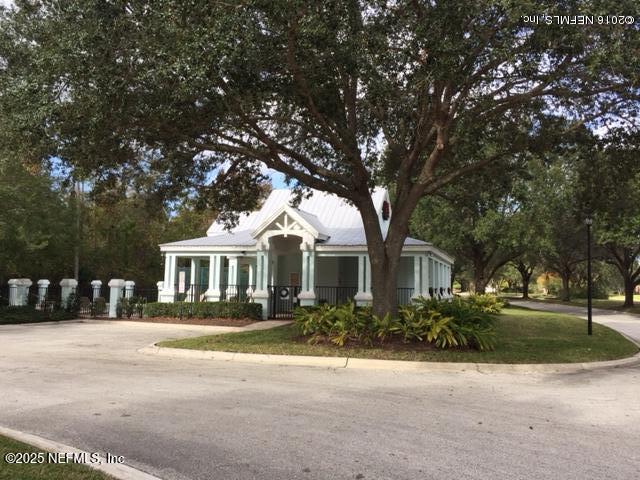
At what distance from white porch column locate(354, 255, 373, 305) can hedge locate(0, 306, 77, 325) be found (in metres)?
12.5

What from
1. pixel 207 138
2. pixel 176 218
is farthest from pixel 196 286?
pixel 176 218

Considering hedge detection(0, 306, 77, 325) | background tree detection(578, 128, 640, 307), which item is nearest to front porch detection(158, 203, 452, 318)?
hedge detection(0, 306, 77, 325)

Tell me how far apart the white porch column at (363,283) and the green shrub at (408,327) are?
25.6 feet

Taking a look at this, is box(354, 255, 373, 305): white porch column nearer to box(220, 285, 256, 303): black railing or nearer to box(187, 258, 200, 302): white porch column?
box(220, 285, 256, 303): black railing

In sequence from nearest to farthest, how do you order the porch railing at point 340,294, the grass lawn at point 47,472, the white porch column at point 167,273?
the grass lawn at point 47,472
the porch railing at point 340,294
the white porch column at point 167,273

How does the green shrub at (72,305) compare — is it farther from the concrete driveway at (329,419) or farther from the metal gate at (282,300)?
the concrete driveway at (329,419)

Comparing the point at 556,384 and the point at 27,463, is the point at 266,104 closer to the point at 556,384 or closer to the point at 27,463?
the point at 556,384

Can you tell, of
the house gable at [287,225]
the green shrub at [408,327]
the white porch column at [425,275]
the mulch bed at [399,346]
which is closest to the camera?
the mulch bed at [399,346]

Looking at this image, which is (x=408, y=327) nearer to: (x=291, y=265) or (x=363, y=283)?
(x=363, y=283)

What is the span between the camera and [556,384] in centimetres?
973

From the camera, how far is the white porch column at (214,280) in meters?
24.7

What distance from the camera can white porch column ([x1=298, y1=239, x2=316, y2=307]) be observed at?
893 inches

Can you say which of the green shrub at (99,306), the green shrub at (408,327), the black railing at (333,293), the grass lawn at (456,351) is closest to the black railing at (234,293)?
the black railing at (333,293)

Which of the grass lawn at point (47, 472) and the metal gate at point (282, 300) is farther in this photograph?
the metal gate at point (282, 300)
